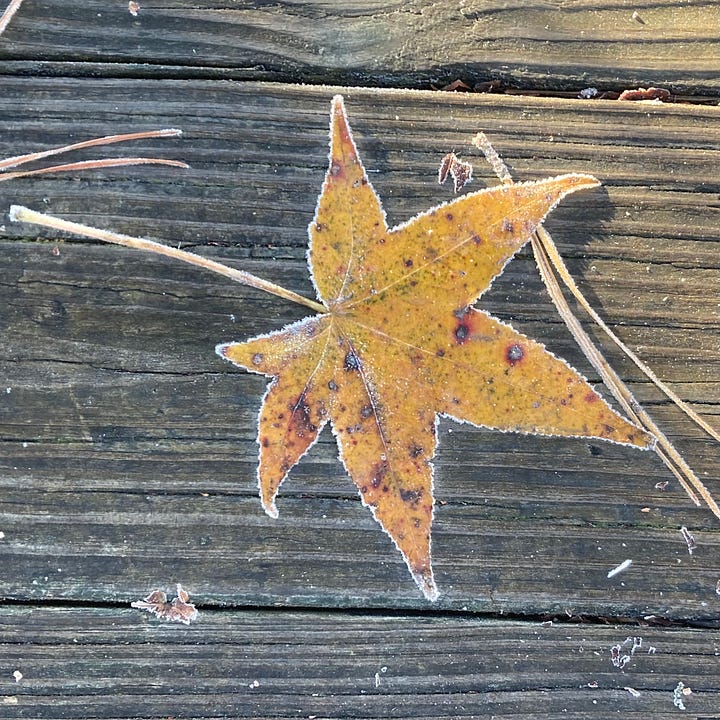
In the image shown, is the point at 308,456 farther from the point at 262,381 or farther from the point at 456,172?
the point at 456,172

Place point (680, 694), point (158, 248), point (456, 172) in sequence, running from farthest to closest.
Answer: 1. point (680, 694)
2. point (456, 172)
3. point (158, 248)

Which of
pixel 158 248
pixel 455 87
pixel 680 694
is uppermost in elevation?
pixel 455 87

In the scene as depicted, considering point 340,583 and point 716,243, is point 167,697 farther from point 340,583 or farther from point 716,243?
point 716,243

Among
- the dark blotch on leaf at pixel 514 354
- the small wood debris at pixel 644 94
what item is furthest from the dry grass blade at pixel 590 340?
the small wood debris at pixel 644 94

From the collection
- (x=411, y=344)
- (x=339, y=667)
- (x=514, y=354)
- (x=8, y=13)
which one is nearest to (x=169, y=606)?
(x=339, y=667)

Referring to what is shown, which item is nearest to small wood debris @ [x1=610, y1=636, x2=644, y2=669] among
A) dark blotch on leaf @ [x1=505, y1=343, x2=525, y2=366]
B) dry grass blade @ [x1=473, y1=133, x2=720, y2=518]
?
dry grass blade @ [x1=473, y1=133, x2=720, y2=518]

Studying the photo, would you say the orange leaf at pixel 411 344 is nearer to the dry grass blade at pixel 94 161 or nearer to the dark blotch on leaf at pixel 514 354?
the dark blotch on leaf at pixel 514 354
